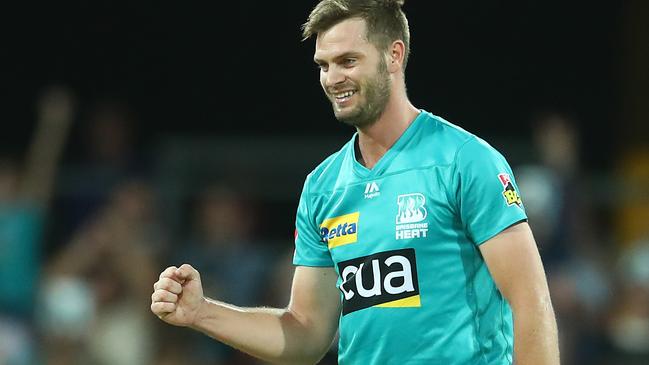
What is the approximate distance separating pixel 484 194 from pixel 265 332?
102 centimetres

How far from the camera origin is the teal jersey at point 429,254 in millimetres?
4047

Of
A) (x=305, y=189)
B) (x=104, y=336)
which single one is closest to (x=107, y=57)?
(x=104, y=336)

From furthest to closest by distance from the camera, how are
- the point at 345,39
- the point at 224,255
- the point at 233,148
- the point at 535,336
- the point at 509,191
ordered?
1. the point at 233,148
2. the point at 224,255
3. the point at 345,39
4. the point at 509,191
5. the point at 535,336

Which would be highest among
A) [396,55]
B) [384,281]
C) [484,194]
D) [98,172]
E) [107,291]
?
[98,172]

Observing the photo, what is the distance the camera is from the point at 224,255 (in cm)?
963

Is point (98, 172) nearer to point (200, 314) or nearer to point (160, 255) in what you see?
point (160, 255)

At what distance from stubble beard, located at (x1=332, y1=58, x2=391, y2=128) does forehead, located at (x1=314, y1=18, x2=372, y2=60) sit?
0.09 metres

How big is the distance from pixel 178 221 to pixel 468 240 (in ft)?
21.2

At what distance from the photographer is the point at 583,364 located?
891 centimetres

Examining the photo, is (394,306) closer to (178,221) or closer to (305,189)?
(305,189)

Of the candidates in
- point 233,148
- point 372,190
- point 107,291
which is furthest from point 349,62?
point 233,148

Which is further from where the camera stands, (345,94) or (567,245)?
(567,245)

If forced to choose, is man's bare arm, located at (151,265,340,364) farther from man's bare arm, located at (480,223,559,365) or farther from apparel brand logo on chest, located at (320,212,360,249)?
man's bare arm, located at (480,223,559,365)

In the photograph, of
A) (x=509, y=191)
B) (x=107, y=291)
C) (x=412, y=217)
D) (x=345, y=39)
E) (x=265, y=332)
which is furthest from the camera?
(x=107, y=291)
